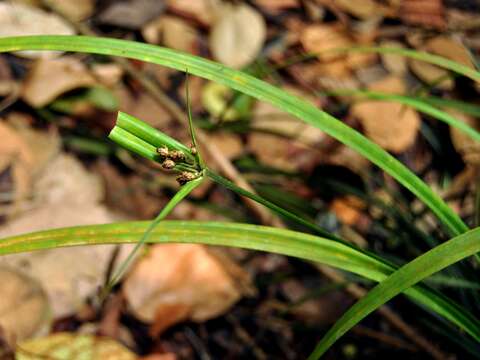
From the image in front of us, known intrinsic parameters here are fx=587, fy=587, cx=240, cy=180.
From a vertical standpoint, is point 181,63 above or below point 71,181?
below

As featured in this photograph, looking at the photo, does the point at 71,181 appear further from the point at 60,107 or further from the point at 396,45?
the point at 396,45

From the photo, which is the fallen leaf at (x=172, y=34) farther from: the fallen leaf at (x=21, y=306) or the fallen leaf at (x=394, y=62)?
the fallen leaf at (x=21, y=306)

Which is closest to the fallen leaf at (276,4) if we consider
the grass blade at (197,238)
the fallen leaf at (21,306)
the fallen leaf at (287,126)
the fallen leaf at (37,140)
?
the fallen leaf at (287,126)

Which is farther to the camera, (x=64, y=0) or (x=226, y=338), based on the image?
(x=64, y=0)

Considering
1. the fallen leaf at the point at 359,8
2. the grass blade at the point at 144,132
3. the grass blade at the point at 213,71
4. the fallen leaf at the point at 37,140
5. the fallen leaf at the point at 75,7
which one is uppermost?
the fallen leaf at the point at 359,8

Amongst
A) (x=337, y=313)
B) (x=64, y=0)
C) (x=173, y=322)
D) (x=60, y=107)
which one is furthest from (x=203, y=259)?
(x=64, y=0)

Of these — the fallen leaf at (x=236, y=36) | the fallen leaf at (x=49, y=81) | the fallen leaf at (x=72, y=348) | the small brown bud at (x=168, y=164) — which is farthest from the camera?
the fallen leaf at (x=236, y=36)

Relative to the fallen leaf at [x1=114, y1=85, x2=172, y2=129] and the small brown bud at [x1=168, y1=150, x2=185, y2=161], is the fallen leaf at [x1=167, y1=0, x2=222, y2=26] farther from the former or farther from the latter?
the small brown bud at [x1=168, y1=150, x2=185, y2=161]
